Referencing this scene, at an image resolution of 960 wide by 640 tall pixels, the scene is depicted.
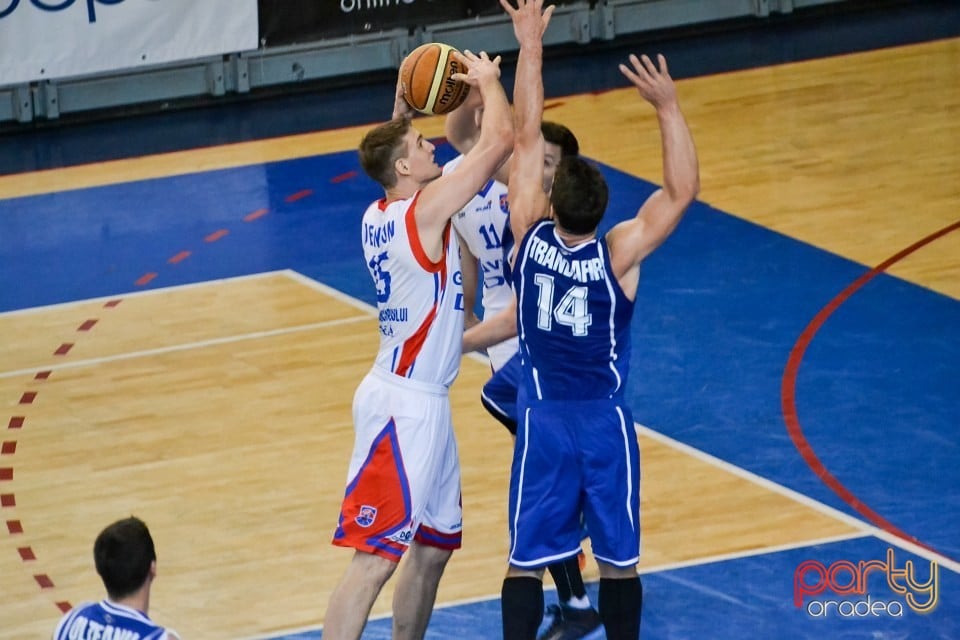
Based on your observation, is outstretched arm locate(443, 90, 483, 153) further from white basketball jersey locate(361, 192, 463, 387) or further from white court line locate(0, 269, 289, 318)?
white court line locate(0, 269, 289, 318)

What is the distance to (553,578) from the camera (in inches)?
336

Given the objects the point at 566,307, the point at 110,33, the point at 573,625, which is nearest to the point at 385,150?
the point at 566,307

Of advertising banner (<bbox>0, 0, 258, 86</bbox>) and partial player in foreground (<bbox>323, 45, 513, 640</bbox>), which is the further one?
advertising banner (<bbox>0, 0, 258, 86</bbox>)

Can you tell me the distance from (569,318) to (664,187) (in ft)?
2.17

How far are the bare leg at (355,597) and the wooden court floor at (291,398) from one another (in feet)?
3.58

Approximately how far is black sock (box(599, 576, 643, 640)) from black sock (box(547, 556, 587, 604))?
814mm

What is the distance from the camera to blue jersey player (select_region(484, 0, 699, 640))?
720cm

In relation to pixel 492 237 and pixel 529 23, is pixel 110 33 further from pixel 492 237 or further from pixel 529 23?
pixel 529 23

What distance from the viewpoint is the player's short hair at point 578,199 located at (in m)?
7.16

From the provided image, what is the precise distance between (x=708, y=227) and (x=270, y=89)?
6313mm

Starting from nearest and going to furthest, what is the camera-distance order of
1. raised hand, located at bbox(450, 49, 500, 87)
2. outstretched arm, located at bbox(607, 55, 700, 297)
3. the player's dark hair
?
outstretched arm, located at bbox(607, 55, 700, 297), raised hand, located at bbox(450, 49, 500, 87), the player's dark hair

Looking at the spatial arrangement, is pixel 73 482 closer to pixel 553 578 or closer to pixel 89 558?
pixel 89 558

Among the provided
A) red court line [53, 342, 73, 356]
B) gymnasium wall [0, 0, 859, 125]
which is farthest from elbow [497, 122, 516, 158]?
gymnasium wall [0, 0, 859, 125]

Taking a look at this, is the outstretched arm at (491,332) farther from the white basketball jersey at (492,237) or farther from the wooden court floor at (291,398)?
the wooden court floor at (291,398)
